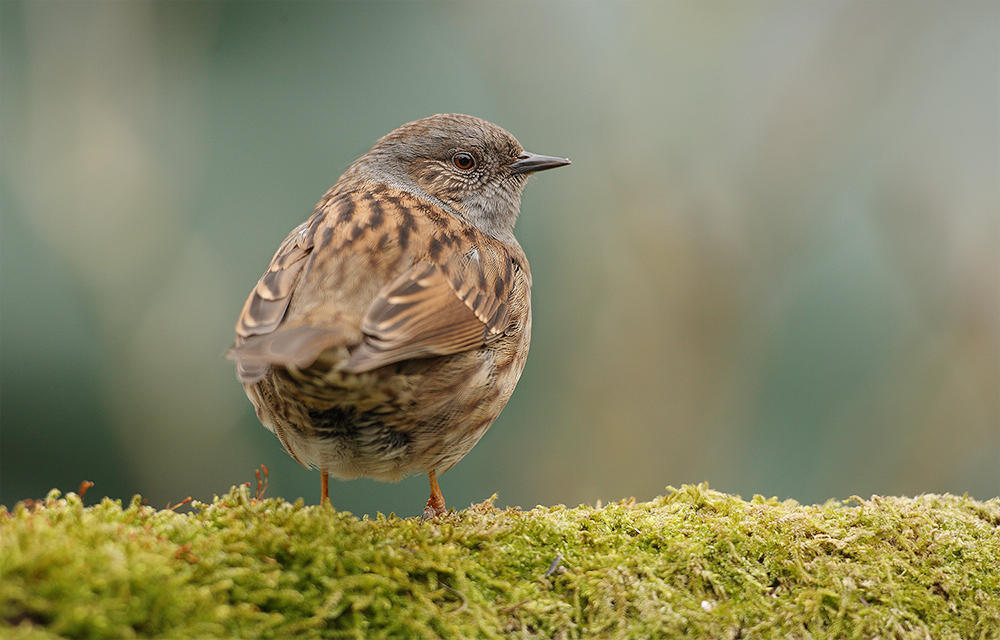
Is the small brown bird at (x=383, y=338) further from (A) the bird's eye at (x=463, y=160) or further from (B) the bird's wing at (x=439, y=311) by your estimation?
(A) the bird's eye at (x=463, y=160)

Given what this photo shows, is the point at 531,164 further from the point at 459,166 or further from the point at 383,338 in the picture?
the point at 383,338

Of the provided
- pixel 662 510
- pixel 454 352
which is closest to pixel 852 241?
pixel 662 510

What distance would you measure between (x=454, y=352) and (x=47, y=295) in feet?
15.8

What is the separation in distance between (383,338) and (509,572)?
0.92 m

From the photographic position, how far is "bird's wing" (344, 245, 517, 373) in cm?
254

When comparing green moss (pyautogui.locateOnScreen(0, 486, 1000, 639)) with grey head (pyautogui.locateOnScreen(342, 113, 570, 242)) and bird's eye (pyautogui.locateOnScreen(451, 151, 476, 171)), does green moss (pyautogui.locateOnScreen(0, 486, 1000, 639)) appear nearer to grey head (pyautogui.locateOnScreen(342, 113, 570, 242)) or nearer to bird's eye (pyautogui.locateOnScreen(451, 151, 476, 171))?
grey head (pyautogui.locateOnScreen(342, 113, 570, 242))

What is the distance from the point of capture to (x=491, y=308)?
331 cm

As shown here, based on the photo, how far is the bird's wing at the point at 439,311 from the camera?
2.54 m

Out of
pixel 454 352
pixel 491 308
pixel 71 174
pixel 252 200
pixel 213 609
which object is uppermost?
pixel 252 200

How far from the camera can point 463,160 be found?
447 cm

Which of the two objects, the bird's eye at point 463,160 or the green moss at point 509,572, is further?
the bird's eye at point 463,160

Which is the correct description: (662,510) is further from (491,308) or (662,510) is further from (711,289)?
(711,289)

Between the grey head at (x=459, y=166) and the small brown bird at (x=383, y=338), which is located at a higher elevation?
the grey head at (x=459, y=166)

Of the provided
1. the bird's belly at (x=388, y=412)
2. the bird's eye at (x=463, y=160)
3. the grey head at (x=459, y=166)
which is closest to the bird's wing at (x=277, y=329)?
the bird's belly at (x=388, y=412)
